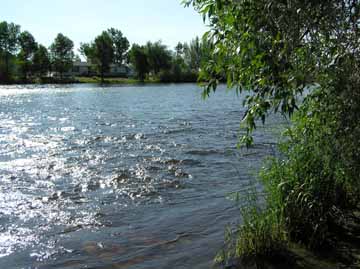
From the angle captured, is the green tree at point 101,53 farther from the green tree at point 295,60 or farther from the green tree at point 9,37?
the green tree at point 295,60

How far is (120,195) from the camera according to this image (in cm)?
1097

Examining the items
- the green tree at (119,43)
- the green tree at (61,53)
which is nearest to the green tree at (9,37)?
the green tree at (61,53)

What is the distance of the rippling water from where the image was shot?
293 inches

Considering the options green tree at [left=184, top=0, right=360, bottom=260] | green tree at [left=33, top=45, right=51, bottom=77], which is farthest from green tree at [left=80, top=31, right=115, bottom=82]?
green tree at [left=184, top=0, right=360, bottom=260]

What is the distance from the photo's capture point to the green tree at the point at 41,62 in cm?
11575

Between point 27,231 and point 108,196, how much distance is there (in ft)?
8.92

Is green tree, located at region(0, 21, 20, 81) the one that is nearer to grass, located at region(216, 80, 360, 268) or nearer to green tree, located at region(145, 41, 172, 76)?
green tree, located at region(145, 41, 172, 76)

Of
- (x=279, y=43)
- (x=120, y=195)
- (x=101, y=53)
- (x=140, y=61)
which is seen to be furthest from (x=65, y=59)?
(x=279, y=43)

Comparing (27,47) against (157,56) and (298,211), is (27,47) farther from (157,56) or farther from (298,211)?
(298,211)

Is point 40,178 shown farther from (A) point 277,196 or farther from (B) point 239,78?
(B) point 239,78

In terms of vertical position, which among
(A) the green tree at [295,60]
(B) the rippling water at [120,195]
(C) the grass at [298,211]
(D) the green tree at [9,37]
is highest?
(D) the green tree at [9,37]

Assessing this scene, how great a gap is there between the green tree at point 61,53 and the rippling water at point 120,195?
109263 mm

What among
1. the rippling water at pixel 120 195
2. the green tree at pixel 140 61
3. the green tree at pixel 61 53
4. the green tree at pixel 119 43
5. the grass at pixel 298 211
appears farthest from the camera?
the green tree at pixel 119 43

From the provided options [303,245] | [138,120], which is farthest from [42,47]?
[303,245]
